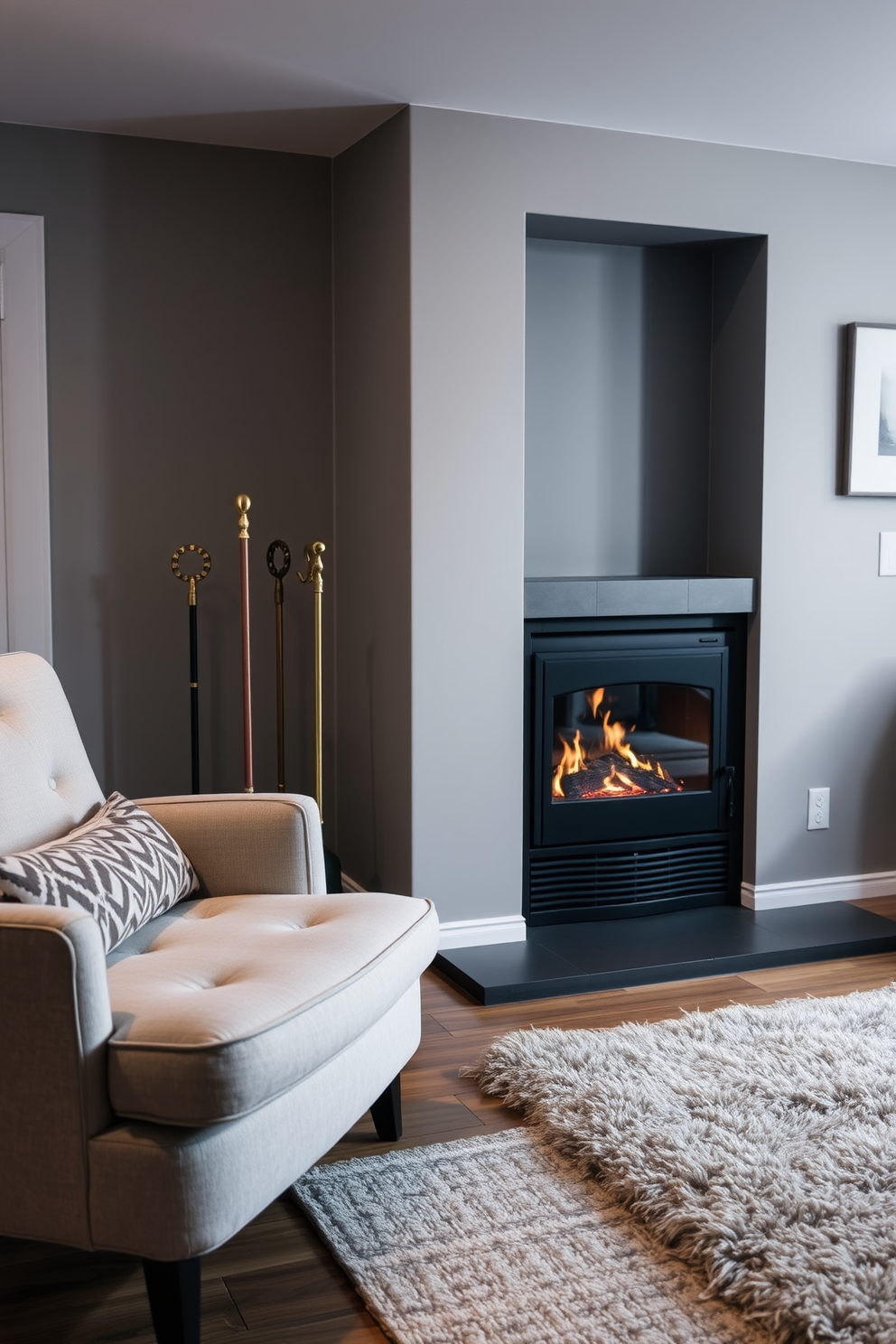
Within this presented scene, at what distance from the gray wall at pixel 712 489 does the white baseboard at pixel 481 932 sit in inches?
1.6

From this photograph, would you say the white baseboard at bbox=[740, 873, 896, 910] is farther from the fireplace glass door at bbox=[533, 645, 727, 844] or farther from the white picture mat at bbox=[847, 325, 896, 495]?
the white picture mat at bbox=[847, 325, 896, 495]

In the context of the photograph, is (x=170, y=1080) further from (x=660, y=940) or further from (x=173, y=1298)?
(x=660, y=940)

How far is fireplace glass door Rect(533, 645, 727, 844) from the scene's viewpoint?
Answer: 371 cm

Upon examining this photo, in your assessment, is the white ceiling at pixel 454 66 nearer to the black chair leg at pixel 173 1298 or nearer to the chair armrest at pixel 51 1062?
the chair armrest at pixel 51 1062

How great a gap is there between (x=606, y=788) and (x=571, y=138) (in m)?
1.89

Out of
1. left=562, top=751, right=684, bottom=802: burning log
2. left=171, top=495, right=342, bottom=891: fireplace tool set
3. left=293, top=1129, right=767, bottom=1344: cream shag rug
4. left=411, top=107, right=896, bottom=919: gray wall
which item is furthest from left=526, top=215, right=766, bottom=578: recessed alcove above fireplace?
left=293, top=1129, right=767, bottom=1344: cream shag rug

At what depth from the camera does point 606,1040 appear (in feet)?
9.29

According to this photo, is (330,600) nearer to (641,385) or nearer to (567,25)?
(641,385)

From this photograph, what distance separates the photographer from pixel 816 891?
4031 millimetres

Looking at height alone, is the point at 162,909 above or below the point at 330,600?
below

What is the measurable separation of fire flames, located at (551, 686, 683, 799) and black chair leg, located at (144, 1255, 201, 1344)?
2.20 meters

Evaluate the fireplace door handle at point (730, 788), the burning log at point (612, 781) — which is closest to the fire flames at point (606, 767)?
the burning log at point (612, 781)

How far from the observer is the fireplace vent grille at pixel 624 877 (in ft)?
12.3

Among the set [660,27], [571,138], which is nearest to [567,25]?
[660,27]
